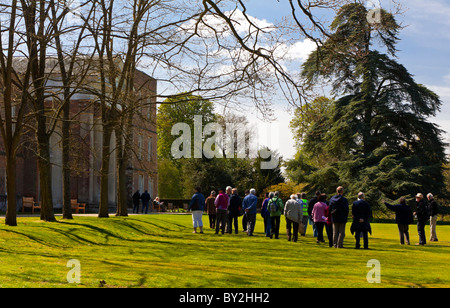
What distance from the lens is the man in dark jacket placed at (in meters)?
17.7

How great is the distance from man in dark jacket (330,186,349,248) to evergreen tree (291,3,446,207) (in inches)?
923

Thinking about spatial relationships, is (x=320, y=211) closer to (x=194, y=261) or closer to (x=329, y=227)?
(x=329, y=227)

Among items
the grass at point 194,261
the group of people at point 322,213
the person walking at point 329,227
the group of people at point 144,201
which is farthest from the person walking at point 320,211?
the group of people at point 144,201

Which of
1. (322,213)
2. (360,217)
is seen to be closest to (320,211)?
(322,213)

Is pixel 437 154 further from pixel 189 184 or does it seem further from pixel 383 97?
pixel 189 184

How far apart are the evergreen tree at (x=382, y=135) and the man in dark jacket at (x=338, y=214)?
23453 mm

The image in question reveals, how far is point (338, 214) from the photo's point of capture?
701 inches

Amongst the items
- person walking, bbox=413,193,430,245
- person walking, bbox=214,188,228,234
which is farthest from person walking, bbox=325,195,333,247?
person walking, bbox=214,188,228,234

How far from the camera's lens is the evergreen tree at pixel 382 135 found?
41.5m

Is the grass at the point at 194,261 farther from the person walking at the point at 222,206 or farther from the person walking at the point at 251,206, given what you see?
the person walking at the point at 251,206

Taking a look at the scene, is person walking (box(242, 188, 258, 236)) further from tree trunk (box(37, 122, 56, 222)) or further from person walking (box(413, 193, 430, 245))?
tree trunk (box(37, 122, 56, 222))

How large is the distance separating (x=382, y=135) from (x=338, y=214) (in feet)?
91.6

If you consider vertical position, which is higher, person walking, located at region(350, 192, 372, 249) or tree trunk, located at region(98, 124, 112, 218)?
tree trunk, located at region(98, 124, 112, 218)
